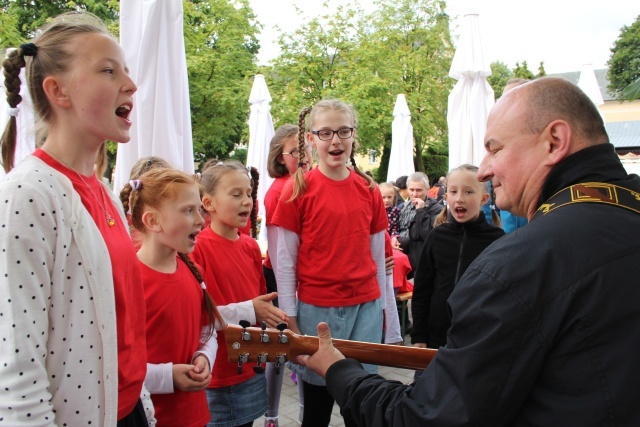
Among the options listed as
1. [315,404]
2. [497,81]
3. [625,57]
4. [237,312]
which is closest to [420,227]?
[315,404]

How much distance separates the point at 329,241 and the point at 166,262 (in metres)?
1.00

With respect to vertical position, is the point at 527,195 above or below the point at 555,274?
above

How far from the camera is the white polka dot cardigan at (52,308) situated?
4.19 feet

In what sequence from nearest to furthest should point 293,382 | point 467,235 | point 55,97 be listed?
point 55,97
point 467,235
point 293,382

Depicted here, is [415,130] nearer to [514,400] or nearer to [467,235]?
[467,235]

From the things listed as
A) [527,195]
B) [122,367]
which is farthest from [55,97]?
Result: [527,195]

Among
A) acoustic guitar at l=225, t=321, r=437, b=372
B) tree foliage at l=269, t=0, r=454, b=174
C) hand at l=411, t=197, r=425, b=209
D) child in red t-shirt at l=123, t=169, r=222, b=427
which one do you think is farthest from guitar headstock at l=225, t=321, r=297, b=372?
tree foliage at l=269, t=0, r=454, b=174

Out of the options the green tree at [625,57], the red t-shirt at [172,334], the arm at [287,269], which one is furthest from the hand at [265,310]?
the green tree at [625,57]

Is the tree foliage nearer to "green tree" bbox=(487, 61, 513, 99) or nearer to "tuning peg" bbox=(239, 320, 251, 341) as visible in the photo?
"green tree" bbox=(487, 61, 513, 99)

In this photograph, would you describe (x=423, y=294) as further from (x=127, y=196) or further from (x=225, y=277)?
(x=127, y=196)

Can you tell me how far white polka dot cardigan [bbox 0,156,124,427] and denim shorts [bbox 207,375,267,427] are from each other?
138cm

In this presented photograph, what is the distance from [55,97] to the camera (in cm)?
156

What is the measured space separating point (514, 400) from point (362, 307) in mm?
1896

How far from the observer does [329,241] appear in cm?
310
